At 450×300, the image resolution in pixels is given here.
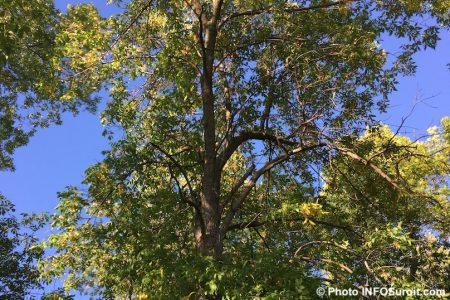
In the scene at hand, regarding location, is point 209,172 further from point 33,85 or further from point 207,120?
point 33,85

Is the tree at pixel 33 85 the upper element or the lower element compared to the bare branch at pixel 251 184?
upper

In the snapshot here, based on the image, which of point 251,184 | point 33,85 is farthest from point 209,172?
point 33,85

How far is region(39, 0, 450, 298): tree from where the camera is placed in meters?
6.45

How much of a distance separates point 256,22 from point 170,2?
6.73 ft

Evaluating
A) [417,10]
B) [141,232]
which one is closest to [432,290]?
[141,232]

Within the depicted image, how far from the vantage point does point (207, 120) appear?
7.74 metres

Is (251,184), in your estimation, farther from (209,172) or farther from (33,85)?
(33,85)

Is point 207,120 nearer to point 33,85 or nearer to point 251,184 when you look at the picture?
point 251,184

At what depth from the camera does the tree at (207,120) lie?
21.2 ft

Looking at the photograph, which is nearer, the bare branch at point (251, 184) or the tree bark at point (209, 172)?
the tree bark at point (209, 172)

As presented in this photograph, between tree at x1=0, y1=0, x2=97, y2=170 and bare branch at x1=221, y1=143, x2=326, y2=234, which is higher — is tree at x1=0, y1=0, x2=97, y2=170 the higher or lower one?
the higher one

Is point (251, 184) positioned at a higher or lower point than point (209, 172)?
lower

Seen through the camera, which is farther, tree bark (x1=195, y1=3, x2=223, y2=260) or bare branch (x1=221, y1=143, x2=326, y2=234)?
bare branch (x1=221, y1=143, x2=326, y2=234)

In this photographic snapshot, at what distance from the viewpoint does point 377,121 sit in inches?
299
